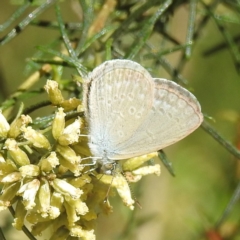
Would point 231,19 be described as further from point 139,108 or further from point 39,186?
point 39,186

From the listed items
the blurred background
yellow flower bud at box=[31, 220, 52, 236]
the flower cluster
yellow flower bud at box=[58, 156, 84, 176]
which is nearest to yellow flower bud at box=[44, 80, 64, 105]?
the flower cluster

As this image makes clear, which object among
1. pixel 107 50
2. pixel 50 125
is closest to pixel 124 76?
pixel 107 50

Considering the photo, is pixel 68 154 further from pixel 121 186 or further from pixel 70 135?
pixel 121 186

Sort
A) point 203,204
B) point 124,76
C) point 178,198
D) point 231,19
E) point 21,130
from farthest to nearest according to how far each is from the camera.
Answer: point 178,198 < point 203,204 < point 231,19 < point 124,76 < point 21,130

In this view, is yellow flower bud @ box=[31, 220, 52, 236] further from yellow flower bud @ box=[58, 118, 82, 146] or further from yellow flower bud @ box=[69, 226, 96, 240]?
yellow flower bud @ box=[58, 118, 82, 146]

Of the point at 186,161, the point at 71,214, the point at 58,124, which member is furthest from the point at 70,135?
the point at 186,161

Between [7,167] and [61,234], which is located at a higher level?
[7,167]
